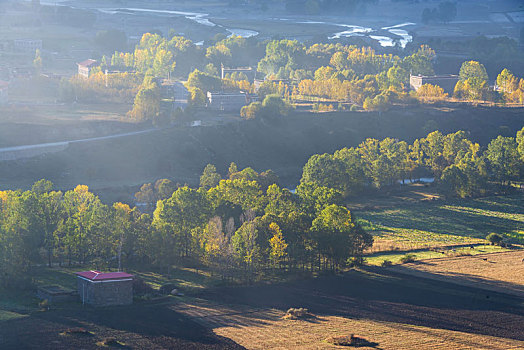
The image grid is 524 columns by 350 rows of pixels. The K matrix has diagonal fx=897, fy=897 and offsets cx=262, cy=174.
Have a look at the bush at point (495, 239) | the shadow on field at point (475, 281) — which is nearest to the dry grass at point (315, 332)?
A: the shadow on field at point (475, 281)

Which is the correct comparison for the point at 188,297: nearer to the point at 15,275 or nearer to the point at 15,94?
the point at 15,275

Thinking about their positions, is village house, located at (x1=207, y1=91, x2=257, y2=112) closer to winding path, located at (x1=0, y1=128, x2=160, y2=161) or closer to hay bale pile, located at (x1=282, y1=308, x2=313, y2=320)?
winding path, located at (x1=0, y1=128, x2=160, y2=161)

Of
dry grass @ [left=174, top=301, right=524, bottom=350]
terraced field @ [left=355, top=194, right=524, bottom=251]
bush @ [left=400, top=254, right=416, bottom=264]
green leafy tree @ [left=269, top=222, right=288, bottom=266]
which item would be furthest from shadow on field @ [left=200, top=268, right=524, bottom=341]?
terraced field @ [left=355, top=194, right=524, bottom=251]

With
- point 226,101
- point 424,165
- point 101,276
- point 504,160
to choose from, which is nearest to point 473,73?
point 424,165

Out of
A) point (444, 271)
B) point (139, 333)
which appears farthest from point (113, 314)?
point (444, 271)

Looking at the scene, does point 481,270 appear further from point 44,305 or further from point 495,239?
point 44,305
